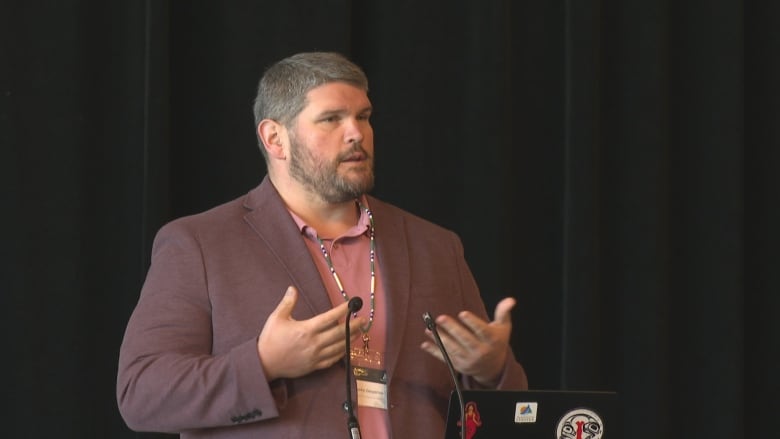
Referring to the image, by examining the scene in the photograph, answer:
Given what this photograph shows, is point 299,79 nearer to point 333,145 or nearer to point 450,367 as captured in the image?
point 333,145

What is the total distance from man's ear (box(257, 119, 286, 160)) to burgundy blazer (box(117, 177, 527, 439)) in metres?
0.07

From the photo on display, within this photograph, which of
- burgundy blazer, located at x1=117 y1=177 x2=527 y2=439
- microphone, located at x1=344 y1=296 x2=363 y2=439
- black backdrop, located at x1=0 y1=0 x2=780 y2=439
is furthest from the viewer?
black backdrop, located at x1=0 y1=0 x2=780 y2=439

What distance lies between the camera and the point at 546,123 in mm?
3670

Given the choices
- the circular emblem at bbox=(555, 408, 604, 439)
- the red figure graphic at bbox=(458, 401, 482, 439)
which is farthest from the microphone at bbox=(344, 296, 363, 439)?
the circular emblem at bbox=(555, 408, 604, 439)

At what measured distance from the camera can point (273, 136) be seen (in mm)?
2566

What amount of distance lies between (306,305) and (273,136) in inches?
18.2

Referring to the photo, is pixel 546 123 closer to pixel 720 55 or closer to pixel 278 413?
pixel 720 55

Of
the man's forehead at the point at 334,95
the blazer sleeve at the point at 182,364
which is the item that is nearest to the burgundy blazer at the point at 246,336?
the blazer sleeve at the point at 182,364

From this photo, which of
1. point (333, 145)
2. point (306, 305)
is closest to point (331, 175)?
point (333, 145)

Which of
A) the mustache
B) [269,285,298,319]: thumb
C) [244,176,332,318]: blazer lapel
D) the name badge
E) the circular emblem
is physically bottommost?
the circular emblem

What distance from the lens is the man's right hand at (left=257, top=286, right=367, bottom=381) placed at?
6.79 feet

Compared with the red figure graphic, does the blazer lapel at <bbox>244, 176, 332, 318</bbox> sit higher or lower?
higher

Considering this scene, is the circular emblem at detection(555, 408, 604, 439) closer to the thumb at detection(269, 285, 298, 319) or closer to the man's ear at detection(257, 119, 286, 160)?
the thumb at detection(269, 285, 298, 319)

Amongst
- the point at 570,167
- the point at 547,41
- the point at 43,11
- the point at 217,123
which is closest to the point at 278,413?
the point at 217,123
